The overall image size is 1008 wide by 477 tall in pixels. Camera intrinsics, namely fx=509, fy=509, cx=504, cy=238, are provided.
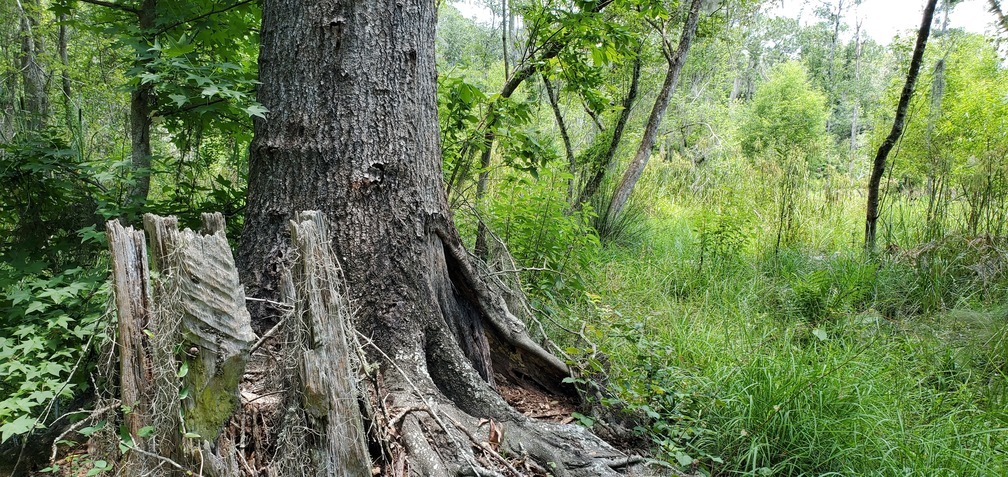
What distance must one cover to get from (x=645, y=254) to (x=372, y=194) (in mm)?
4275

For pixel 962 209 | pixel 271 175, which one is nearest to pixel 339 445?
pixel 271 175

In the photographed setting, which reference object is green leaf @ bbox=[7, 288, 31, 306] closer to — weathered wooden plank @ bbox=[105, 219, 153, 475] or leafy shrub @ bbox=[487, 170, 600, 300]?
weathered wooden plank @ bbox=[105, 219, 153, 475]

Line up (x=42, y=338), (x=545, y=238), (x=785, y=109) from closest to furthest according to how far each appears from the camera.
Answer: (x=42, y=338) < (x=545, y=238) < (x=785, y=109)

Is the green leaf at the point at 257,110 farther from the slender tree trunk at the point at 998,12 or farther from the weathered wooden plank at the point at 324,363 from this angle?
the slender tree trunk at the point at 998,12

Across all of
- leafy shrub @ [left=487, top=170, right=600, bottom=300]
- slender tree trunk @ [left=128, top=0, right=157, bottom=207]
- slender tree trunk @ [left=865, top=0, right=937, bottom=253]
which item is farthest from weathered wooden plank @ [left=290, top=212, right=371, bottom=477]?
slender tree trunk @ [left=865, top=0, right=937, bottom=253]

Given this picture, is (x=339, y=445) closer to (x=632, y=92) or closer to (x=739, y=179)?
(x=632, y=92)

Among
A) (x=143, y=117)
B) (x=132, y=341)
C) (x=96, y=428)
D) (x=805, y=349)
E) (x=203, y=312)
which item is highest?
(x=143, y=117)

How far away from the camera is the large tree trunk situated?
85.7 inches

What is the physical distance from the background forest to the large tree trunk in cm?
29

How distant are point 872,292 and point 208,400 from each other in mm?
5260

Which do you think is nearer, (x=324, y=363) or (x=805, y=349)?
(x=324, y=363)

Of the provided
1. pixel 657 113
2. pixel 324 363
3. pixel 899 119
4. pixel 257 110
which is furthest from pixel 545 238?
pixel 899 119

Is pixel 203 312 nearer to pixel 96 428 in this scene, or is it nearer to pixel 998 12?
pixel 96 428

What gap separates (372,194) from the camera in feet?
7.28
